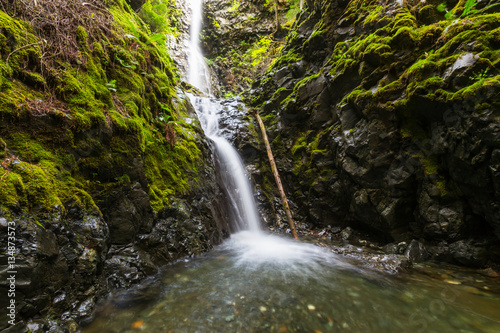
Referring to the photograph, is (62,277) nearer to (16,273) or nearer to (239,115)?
(16,273)

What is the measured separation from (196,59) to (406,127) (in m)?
16.5

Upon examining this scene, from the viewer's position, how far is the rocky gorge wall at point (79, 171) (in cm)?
220

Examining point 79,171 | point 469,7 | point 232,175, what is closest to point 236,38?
point 232,175

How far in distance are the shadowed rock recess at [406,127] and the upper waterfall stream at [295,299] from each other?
115cm

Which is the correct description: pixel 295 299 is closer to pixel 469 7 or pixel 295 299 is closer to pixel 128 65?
pixel 128 65

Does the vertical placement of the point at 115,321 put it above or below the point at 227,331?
above

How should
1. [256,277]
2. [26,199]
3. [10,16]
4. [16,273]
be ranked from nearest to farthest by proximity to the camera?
[16,273] → [26,199] → [10,16] → [256,277]

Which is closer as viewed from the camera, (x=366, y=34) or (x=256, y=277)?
(x=256, y=277)

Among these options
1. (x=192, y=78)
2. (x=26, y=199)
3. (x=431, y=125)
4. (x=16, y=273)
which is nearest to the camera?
(x=16, y=273)

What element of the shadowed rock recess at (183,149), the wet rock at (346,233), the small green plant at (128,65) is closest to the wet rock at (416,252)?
the shadowed rock recess at (183,149)

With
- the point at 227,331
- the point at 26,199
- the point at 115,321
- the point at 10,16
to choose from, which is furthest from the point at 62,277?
the point at 10,16

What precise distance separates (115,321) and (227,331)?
1257 mm

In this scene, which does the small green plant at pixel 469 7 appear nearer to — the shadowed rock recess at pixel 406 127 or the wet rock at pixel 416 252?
the shadowed rock recess at pixel 406 127

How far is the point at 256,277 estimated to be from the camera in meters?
3.75
